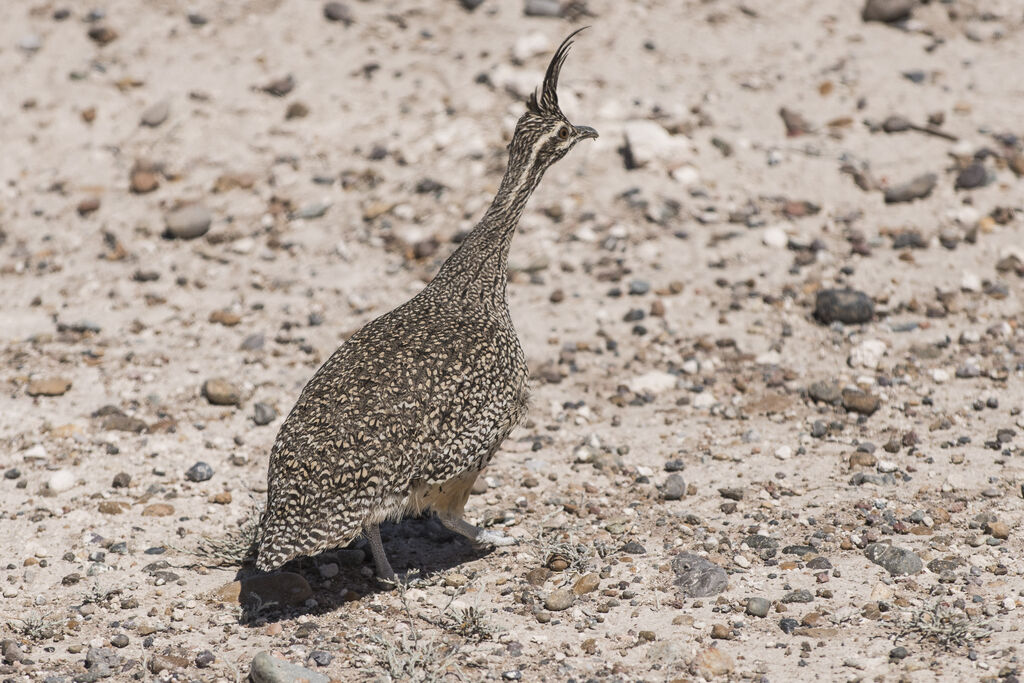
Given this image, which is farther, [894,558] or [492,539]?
[492,539]

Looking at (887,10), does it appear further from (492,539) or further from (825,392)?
(492,539)

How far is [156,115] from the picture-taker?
1038cm

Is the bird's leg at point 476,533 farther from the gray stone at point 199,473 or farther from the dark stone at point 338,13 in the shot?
the dark stone at point 338,13

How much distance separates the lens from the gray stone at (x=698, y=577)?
5.42 m

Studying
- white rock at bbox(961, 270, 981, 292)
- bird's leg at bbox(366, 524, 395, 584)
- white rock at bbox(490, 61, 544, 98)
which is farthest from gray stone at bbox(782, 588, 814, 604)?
white rock at bbox(490, 61, 544, 98)

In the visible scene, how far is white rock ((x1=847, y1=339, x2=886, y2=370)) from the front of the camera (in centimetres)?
750

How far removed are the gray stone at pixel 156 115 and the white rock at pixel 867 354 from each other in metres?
6.66

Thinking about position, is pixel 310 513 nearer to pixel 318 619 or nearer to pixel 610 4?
pixel 318 619

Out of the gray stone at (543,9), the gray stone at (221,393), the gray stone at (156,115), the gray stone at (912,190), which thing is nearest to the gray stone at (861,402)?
the gray stone at (912,190)

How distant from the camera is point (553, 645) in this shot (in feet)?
16.9

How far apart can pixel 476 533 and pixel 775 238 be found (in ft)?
13.1

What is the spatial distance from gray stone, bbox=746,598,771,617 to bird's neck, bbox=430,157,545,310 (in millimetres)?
2160

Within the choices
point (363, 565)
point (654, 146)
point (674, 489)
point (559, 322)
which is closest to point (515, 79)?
point (654, 146)

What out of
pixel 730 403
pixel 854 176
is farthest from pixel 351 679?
pixel 854 176
